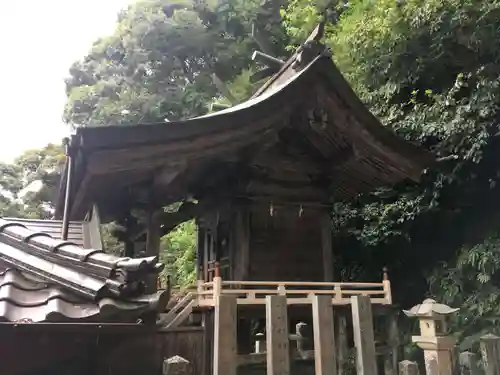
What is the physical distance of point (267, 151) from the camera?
6.72 meters

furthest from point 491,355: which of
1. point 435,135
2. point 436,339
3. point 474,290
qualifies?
point 435,135

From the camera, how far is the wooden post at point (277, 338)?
4473 mm

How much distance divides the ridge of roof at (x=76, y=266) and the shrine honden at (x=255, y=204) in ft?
0.09

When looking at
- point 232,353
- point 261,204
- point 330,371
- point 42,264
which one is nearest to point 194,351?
point 232,353

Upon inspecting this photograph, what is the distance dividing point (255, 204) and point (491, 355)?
11.5 feet

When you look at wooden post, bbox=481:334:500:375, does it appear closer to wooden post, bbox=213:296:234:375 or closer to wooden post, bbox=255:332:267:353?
wooden post, bbox=213:296:234:375

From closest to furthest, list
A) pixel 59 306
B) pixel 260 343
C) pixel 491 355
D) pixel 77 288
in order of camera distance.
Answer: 1. pixel 59 306
2. pixel 77 288
3. pixel 491 355
4. pixel 260 343

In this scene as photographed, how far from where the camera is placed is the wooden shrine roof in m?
5.07

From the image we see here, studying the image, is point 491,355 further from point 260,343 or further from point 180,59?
point 180,59

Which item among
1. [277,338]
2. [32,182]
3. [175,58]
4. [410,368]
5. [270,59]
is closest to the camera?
[410,368]

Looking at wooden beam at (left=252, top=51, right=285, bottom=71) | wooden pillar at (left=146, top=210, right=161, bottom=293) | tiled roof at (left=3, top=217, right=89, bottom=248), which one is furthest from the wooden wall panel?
wooden beam at (left=252, top=51, right=285, bottom=71)

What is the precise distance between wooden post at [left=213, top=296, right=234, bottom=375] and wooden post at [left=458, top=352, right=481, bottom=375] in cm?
239

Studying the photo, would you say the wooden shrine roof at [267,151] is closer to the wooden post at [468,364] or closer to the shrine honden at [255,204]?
the shrine honden at [255,204]

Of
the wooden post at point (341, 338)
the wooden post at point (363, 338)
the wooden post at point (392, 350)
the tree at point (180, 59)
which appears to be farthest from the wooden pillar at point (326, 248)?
the tree at point (180, 59)
